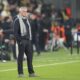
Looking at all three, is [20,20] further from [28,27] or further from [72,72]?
[72,72]

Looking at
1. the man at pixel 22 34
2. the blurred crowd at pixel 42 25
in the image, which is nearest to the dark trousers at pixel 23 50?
the man at pixel 22 34

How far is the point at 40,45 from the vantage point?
30766mm

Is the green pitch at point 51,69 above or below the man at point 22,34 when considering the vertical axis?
below

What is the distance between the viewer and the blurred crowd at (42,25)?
92.4ft

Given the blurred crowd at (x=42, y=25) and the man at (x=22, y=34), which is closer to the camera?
the man at (x=22, y=34)

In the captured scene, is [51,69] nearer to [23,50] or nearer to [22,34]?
[23,50]

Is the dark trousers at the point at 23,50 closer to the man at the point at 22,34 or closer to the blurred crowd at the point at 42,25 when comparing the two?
the man at the point at 22,34

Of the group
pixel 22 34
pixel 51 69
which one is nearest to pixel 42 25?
pixel 51 69

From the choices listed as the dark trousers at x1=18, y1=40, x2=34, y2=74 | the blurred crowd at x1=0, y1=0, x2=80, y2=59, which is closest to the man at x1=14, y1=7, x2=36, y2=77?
the dark trousers at x1=18, y1=40, x2=34, y2=74

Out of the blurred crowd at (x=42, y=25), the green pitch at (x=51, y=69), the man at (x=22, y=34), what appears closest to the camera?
the man at (x=22, y=34)

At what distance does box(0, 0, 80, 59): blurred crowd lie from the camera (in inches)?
1109

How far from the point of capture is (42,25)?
3095 centimetres

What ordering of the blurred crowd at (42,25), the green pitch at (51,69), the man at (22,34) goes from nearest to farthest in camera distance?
the man at (22,34), the green pitch at (51,69), the blurred crowd at (42,25)

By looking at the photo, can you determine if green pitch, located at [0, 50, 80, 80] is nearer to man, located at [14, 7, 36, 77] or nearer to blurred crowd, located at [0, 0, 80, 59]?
man, located at [14, 7, 36, 77]
